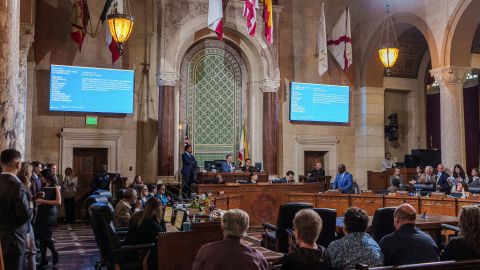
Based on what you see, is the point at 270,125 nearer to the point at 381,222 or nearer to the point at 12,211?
the point at 381,222

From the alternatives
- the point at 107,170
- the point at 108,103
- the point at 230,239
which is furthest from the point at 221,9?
the point at 230,239

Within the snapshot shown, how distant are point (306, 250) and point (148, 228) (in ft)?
7.45

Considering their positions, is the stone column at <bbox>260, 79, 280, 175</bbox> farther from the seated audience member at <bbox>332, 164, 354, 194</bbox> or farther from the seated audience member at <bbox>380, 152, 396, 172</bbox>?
the seated audience member at <bbox>380, 152, 396, 172</bbox>

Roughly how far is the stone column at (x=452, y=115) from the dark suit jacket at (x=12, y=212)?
10.8 m

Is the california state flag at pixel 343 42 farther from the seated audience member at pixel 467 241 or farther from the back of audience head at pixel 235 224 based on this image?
the back of audience head at pixel 235 224

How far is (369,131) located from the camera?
14461 millimetres

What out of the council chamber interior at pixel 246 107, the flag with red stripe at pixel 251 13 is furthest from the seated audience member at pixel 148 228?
the flag with red stripe at pixel 251 13

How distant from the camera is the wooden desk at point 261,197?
10.5 m

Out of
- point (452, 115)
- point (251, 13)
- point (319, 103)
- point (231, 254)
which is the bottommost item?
point (231, 254)

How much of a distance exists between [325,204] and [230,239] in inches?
316

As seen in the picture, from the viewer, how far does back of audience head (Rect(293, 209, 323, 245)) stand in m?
3.02

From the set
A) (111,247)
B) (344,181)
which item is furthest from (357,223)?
(344,181)

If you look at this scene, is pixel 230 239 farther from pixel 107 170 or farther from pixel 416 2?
pixel 416 2

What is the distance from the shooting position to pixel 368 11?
1448 centimetres
